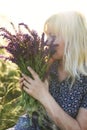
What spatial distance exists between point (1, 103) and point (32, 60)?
1.73m

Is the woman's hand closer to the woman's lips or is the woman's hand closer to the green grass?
the woman's lips

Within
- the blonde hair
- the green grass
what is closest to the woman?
the blonde hair

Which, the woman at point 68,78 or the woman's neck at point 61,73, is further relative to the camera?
the woman's neck at point 61,73

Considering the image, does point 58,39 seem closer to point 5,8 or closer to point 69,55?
point 69,55

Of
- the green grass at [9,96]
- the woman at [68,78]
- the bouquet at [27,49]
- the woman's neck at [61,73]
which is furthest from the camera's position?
the green grass at [9,96]

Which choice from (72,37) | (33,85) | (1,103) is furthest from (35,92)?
(1,103)

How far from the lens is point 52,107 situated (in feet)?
10.1

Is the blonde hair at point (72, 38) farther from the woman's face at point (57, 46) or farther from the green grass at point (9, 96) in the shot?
the green grass at point (9, 96)

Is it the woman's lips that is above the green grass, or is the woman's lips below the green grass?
above

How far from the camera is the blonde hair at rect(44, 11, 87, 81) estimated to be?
3.15 meters

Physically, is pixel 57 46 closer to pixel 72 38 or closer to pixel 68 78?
pixel 72 38

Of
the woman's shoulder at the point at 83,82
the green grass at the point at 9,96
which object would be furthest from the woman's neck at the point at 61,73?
the green grass at the point at 9,96

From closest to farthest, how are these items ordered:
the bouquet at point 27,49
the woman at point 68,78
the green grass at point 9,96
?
the bouquet at point 27,49 < the woman at point 68,78 < the green grass at point 9,96

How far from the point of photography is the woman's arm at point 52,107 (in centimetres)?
308
